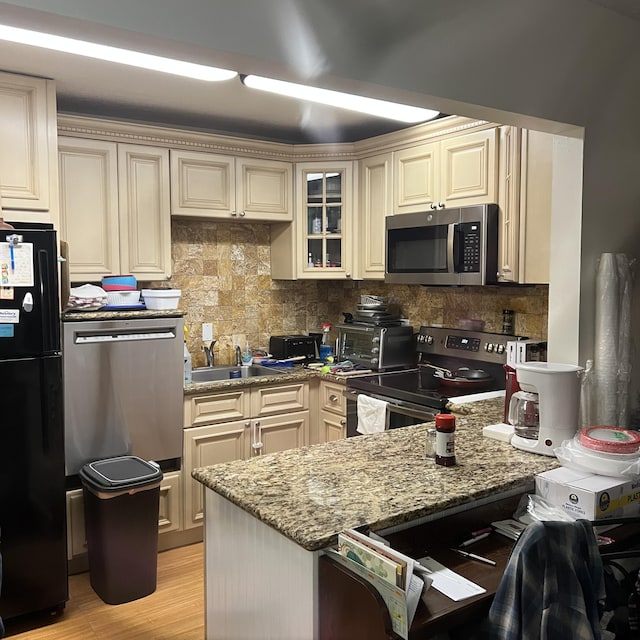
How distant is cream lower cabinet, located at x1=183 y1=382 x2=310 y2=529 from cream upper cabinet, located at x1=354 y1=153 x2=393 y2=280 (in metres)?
0.87

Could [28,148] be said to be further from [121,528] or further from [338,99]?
[121,528]

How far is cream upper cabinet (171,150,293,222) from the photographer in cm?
370

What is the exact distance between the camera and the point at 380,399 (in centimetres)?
340

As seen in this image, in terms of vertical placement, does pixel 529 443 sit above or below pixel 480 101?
below

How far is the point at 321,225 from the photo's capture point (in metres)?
4.12

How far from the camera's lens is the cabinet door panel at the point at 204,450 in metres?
3.46

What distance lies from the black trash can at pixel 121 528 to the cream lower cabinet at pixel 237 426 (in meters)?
0.45

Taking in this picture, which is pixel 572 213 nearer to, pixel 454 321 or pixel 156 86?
pixel 454 321

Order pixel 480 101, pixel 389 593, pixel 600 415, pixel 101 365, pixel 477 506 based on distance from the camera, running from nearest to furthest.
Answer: pixel 389 593 → pixel 477 506 → pixel 480 101 → pixel 600 415 → pixel 101 365

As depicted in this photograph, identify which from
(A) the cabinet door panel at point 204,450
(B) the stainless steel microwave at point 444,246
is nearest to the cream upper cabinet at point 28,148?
(A) the cabinet door panel at point 204,450

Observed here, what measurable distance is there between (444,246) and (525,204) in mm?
518

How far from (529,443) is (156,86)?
250cm

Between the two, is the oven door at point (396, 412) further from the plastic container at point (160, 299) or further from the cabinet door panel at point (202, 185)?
the cabinet door panel at point (202, 185)

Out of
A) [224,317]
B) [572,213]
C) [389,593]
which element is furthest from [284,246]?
[389,593]
